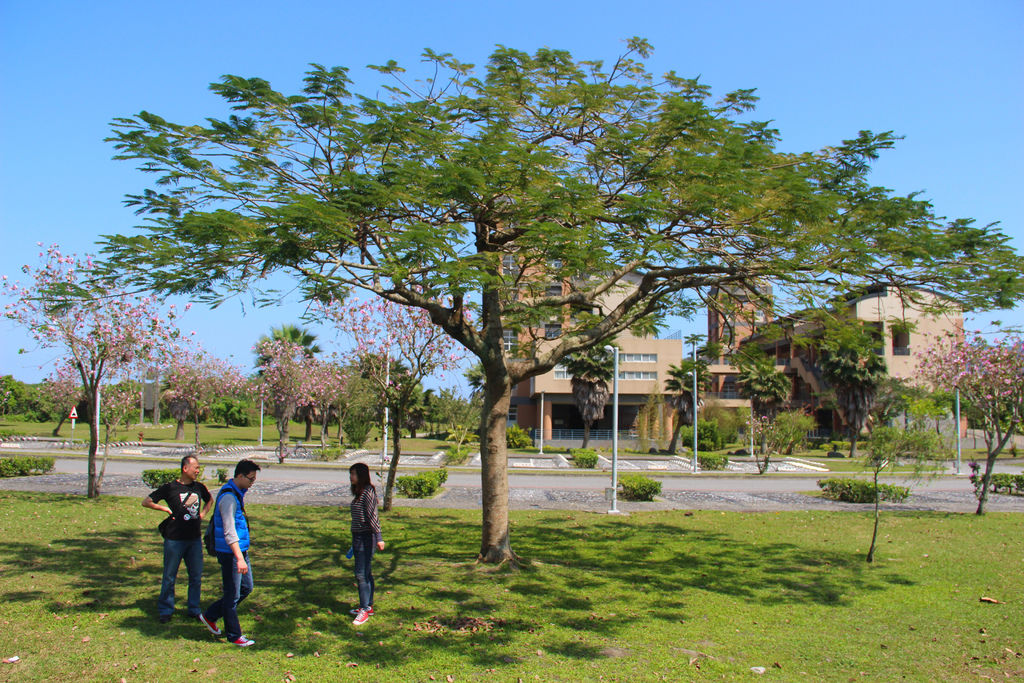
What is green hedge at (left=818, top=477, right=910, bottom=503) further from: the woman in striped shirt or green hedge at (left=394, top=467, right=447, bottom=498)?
the woman in striped shirt

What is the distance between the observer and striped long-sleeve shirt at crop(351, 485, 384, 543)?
22.6 feet

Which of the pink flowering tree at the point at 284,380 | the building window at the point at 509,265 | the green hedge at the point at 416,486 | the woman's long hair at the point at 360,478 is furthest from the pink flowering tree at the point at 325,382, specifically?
the woman's long hair at the point at 360,478

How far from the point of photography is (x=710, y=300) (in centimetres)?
1182

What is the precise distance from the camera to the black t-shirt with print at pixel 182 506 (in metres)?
6.46

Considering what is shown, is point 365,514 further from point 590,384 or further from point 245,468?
point 590,384

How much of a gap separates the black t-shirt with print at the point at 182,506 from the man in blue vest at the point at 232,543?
42 centimetres

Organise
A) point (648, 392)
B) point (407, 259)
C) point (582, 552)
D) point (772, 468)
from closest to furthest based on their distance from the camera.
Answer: point (407, 259), point (582, 552), point (772, 468), point (648, 392)

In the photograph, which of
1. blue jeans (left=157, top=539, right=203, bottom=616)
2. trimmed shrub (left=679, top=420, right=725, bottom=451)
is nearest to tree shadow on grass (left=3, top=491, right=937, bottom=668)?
blue jeans (left=157, top=539, right=203, bottom=616)

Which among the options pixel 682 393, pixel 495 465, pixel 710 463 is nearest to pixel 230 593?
pixel 495 465

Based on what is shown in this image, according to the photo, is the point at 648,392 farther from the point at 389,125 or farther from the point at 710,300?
the point at 389,125

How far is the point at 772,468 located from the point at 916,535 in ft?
72.1

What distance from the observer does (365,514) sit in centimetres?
691

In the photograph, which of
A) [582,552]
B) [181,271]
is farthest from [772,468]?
[181,271]

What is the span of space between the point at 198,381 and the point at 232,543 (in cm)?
3114
